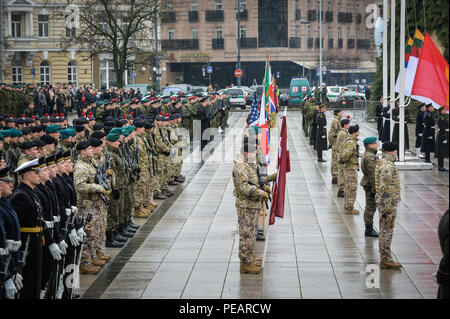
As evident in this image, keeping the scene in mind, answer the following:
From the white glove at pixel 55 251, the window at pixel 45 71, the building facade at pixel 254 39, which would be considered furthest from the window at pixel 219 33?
the white glove at pixel 55 251

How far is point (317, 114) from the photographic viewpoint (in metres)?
25.8

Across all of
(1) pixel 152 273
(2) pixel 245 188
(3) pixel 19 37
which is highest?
(3) pixel 19 37

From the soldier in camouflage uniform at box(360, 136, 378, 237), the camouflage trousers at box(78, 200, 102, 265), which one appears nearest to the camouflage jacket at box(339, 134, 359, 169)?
the soldier in camouflage uniform at box(360, 136, 378, 237)

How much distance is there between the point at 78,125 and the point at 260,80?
67117 mm

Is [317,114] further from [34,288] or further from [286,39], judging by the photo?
[286,39]

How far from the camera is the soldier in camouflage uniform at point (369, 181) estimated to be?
13656mm

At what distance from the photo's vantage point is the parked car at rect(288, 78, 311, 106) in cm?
5515

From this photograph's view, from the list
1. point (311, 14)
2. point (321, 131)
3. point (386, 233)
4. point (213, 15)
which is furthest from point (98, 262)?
point (311, 14)

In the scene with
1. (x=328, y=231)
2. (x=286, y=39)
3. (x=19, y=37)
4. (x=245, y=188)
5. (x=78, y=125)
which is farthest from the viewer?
(x=286, y=39)

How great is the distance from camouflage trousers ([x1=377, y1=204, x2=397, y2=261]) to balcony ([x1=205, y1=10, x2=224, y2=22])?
6999 centimetres

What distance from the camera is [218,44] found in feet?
263

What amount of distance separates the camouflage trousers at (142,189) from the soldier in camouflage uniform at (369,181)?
4.69 meters
